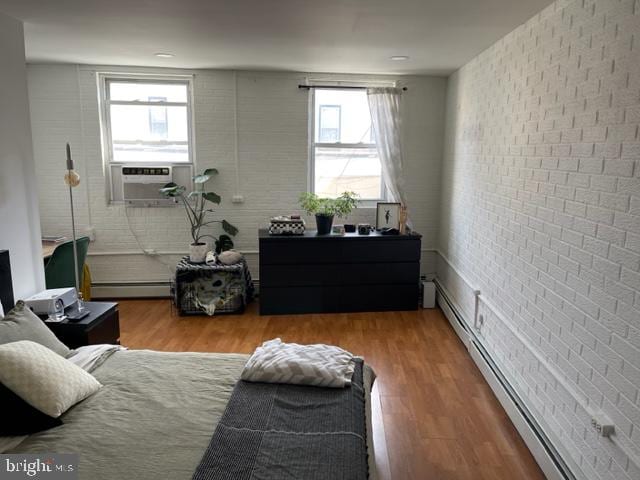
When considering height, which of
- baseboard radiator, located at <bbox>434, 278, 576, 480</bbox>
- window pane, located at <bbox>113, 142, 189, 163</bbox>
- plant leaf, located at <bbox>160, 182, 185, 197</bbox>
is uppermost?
window pane, located at <bbox>113, 142, 189, 163</bbox>

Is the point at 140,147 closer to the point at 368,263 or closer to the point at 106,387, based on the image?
the point at 368,263

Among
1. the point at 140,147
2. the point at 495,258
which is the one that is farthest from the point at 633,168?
the point at 140,147

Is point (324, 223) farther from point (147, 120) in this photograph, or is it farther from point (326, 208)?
point (147, 120)

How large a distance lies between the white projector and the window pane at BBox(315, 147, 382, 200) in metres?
2.81

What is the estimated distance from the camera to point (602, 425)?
1.91 metres

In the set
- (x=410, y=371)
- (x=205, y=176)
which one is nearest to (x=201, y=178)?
(x=205, y=176)

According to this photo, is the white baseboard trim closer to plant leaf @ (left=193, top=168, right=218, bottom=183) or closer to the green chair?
the green chair

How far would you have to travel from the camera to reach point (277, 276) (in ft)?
14.7

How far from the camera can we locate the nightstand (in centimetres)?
277

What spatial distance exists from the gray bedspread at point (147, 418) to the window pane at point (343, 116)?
3.20m

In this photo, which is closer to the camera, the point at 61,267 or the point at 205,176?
the point at 61,267

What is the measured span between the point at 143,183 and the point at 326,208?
1983 mm
